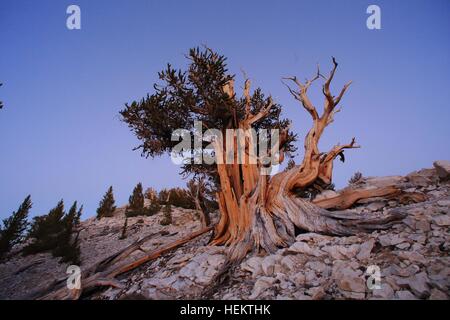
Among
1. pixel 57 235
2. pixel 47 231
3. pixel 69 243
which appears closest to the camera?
pixel 69 243

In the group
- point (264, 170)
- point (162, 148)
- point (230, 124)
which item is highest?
point (230, 124)

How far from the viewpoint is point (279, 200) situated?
6.95 meters

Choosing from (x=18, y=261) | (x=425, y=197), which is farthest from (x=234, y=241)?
(x=18, y=261)

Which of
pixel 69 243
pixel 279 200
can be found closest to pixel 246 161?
pixel 279 200

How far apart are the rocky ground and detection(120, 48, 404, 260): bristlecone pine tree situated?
2.56 feet

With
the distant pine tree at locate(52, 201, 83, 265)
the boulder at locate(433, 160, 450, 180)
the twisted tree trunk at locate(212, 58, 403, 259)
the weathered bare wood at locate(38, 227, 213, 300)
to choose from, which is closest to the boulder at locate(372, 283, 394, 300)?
the twisted tree trunk at locate(212, 58, 403, 259)

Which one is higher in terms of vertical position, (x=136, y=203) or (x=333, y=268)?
(x=333, y=268)

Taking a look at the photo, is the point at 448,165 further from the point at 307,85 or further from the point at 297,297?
the point at 297,297

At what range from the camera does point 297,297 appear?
345 cm

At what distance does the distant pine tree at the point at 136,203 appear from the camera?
1636 centimetres

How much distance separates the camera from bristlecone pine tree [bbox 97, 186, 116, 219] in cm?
1775

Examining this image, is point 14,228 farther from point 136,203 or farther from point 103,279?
point 103,279

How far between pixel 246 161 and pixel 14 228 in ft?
45.9

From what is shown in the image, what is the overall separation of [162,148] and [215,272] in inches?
211
